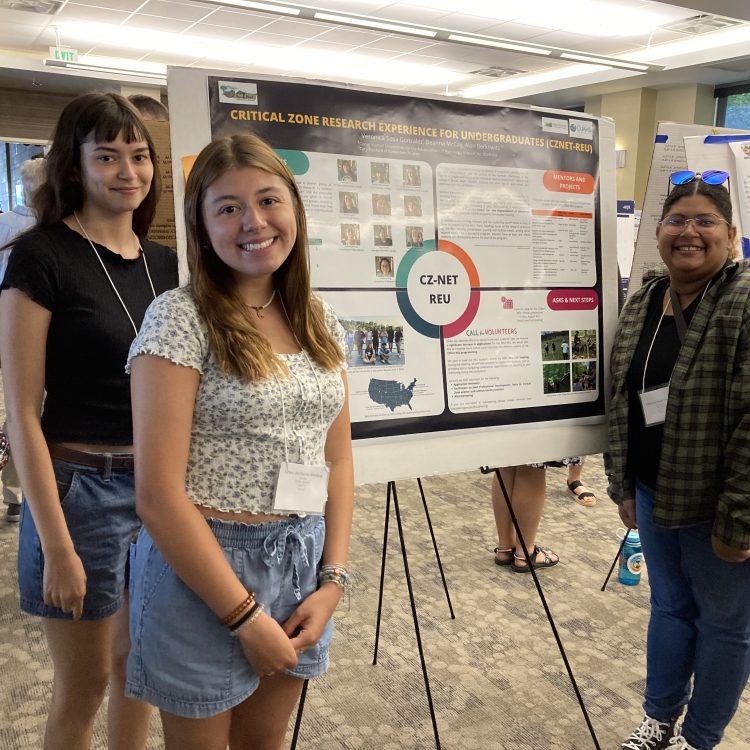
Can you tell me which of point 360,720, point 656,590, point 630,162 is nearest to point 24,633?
point 360,720

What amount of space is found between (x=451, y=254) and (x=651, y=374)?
0.57 m

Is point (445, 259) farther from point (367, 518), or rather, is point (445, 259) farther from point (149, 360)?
point (367, 518)

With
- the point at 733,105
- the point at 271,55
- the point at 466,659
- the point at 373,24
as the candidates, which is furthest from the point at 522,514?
the point at 733,105

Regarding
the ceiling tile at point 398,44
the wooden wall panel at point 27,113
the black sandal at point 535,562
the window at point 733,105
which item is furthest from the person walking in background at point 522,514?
the wooden wall panel at point 27,113

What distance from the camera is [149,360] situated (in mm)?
975

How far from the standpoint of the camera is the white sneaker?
71.4 inches

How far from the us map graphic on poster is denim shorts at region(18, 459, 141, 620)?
0.55 meters

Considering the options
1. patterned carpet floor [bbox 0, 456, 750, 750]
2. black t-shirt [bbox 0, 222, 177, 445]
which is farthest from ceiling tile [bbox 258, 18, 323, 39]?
black t-shirt [bbox 0, 222, 177, 445]

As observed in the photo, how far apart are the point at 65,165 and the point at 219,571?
80cm

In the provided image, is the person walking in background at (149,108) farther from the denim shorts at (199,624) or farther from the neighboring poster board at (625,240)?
the neighboring poster board at (625,240)

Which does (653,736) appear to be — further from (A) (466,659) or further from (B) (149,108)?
(B) (149,108)

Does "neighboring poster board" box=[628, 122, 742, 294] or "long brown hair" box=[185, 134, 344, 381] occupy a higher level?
"neighboring poster board" box=[628, 122, 742, 294]

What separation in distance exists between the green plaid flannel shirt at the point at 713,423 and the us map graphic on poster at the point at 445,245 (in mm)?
304

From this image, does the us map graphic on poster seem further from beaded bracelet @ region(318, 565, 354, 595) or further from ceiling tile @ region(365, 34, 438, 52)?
ceiling tile @ region(365, 34, 438, 52)
